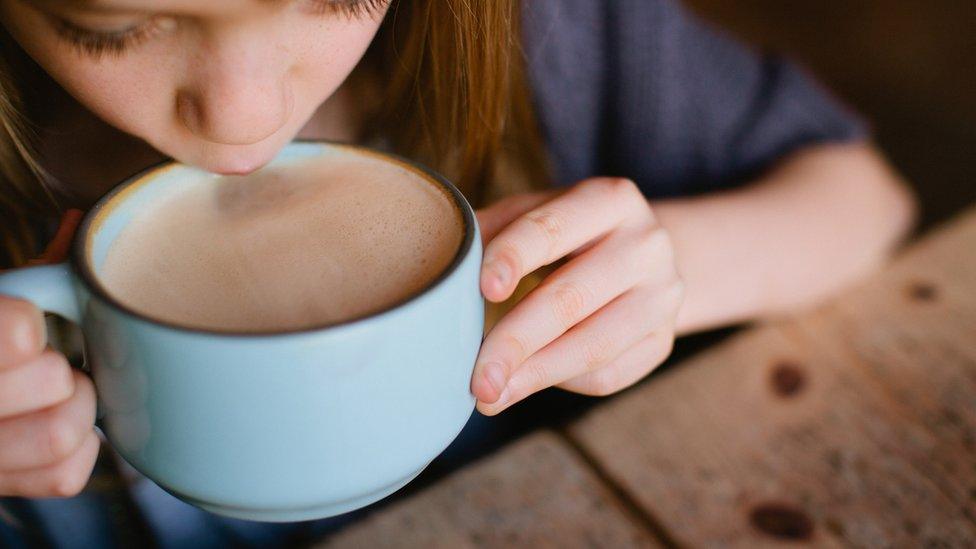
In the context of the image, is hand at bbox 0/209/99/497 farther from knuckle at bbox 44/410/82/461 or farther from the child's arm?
the child's arm

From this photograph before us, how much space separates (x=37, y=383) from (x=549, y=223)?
267mm

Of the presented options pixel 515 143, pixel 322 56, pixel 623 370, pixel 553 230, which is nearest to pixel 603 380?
pixel 623 370

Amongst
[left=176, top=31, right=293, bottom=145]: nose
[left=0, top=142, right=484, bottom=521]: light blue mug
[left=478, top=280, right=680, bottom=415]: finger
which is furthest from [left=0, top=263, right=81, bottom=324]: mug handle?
[left=478, top=280, right=680, bottom=415]: finger

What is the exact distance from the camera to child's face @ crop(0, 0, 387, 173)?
401mm

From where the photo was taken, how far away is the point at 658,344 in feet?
1.84

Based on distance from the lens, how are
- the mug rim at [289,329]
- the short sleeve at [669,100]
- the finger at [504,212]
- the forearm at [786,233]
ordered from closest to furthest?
the mug rim at [289,329] < the finger at [504,212] < the forearm at [786,233] < the short sleeve at [669,100]

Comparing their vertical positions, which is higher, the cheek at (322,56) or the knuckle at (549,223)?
the cheek at (322,56)

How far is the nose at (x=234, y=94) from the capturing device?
0.41 metres

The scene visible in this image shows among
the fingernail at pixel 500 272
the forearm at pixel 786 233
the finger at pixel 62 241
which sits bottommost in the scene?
the forearm at pixel 786 233

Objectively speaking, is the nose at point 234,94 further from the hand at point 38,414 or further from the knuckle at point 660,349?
the knuckle at point 660,349

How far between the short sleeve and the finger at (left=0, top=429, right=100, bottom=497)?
0.60 m

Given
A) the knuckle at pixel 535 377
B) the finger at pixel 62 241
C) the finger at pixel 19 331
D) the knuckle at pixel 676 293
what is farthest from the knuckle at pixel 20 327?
the knuckle at pixel 676 293

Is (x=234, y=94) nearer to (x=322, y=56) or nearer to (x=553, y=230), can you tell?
(x=322, y=56)

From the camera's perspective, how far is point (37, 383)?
37cm
